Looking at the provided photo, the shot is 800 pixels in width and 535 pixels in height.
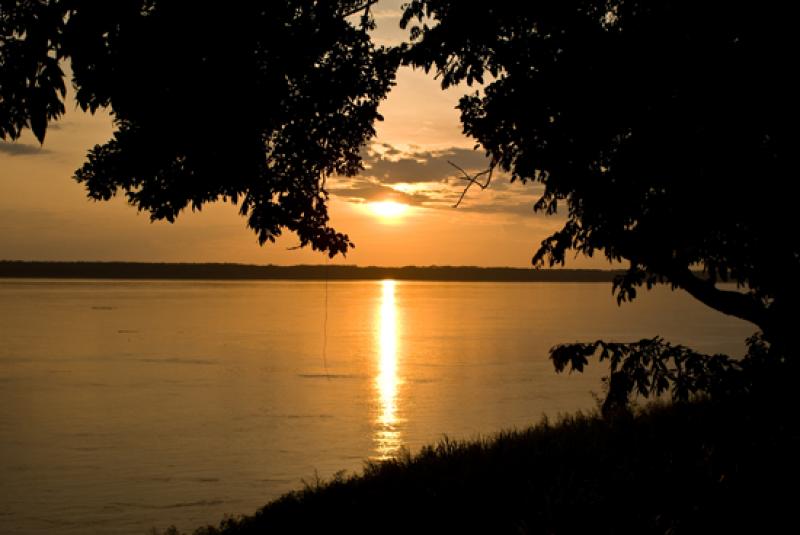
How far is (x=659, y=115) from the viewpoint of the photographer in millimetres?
9422

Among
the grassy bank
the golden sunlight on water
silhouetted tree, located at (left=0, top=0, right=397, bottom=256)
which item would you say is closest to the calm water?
the golden sunlight on water

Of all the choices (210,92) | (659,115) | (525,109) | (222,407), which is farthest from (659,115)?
(222,407)

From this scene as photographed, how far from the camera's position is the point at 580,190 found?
10.1 meters

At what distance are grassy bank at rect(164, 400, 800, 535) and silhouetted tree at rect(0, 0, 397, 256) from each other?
3760mm

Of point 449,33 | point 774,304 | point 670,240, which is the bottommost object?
point 774,304

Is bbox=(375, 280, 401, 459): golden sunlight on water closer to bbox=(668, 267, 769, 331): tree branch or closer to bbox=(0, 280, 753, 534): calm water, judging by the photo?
bbox=(0, 280, 753, 534): calm water

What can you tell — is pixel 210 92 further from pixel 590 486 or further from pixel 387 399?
pixel 387 399

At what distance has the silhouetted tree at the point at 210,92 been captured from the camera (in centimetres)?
698

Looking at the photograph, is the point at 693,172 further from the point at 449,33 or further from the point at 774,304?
the point at 449,33

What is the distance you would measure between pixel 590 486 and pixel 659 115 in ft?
14.8

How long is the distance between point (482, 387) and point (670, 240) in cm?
3080

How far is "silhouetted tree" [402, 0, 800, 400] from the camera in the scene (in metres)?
9.01

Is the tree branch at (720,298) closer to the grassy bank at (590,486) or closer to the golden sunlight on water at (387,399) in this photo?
the grassy bank at (590,486)

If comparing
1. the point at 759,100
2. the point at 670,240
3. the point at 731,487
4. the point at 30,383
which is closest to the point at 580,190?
the point at 670,240
